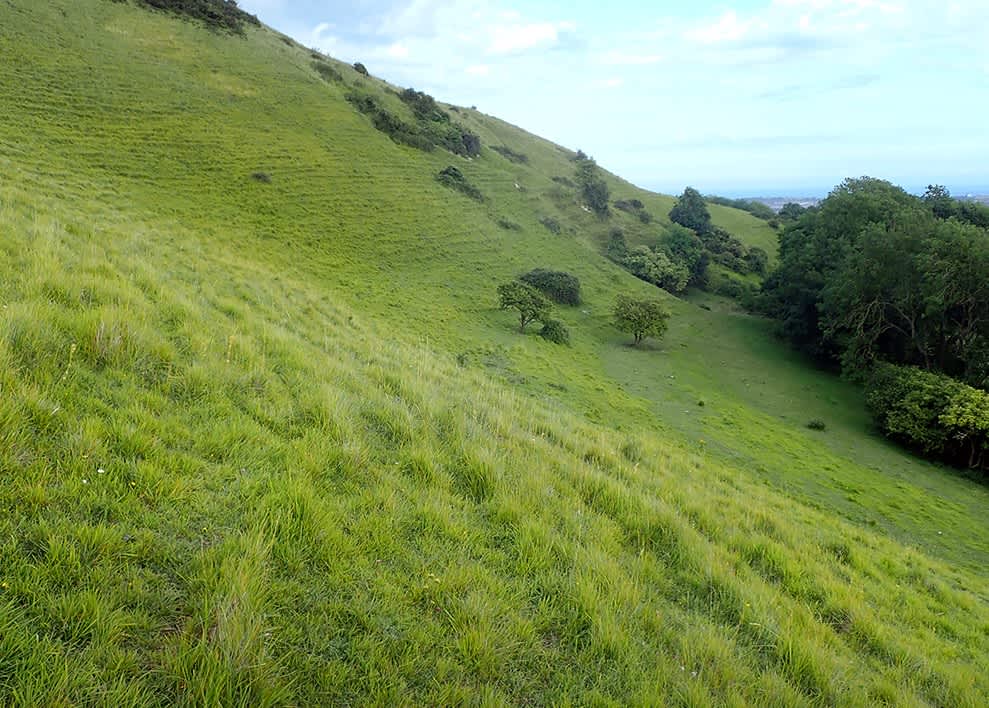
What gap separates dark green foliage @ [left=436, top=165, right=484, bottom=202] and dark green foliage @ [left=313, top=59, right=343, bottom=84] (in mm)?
16943

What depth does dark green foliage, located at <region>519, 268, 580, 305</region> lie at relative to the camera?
41.0 metres

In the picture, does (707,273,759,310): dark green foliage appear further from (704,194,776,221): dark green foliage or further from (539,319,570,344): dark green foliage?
(704,194,776,221): dark green foliage

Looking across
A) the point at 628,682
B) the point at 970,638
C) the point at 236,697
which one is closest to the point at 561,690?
the point at 628,682

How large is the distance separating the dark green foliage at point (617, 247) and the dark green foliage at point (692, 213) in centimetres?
1543

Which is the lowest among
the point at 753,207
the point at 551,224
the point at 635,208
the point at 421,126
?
the point at 551,224

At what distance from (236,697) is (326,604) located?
2.46 feet

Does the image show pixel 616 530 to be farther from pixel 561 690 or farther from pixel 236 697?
pixel 236 697

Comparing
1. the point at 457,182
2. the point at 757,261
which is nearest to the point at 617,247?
the point at 457,182

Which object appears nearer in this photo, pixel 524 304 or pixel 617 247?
pixel 524 304

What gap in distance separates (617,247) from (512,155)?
88.9ft

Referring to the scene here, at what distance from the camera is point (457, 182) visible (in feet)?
169

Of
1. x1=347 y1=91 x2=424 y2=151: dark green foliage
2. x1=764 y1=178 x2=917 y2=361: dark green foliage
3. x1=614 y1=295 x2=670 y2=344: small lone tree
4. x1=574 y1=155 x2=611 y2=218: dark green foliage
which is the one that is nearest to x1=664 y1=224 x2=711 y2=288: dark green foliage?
x1=574 y1=155 x2=611 y2=218: dark green foliage

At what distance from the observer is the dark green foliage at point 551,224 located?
5500 centimetres

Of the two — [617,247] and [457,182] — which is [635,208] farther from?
[457,182]
